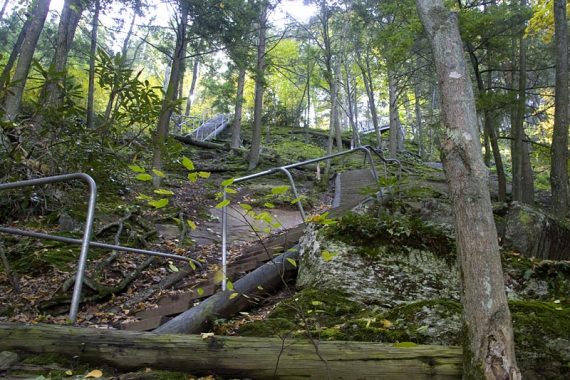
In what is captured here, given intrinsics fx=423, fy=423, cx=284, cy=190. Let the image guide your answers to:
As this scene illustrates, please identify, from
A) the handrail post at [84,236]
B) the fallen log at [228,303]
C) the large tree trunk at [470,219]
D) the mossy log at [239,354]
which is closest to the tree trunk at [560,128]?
the fallen log at [228,303]

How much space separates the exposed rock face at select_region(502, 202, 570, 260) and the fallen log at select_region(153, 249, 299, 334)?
2384 millimetres

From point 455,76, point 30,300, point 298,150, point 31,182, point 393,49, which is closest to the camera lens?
point 455,76

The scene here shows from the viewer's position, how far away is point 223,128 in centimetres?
2714

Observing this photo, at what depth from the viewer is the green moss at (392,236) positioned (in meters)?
3.89

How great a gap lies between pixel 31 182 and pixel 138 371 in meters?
1.49

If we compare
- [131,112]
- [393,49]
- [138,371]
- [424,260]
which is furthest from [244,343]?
[393,49]

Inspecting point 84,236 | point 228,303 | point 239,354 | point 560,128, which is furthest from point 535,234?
point 84,236

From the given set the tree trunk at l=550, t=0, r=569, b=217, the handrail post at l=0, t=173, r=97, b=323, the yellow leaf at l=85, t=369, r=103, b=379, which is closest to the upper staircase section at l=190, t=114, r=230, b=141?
the tree trunk at l=550, t=0, r=569, b=217

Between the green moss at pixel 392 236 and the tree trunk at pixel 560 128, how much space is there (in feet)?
14.1

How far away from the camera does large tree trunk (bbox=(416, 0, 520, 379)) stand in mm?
1767

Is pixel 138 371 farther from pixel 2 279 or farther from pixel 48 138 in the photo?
pixel 48 138

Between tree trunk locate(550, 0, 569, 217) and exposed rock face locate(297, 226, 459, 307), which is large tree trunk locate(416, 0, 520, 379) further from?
tree trunk locate(550, 0, 569, 217)

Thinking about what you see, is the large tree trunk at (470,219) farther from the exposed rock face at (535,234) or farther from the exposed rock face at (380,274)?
the exposed rock face at (535,234)

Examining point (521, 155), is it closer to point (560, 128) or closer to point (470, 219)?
point (560, 128)
